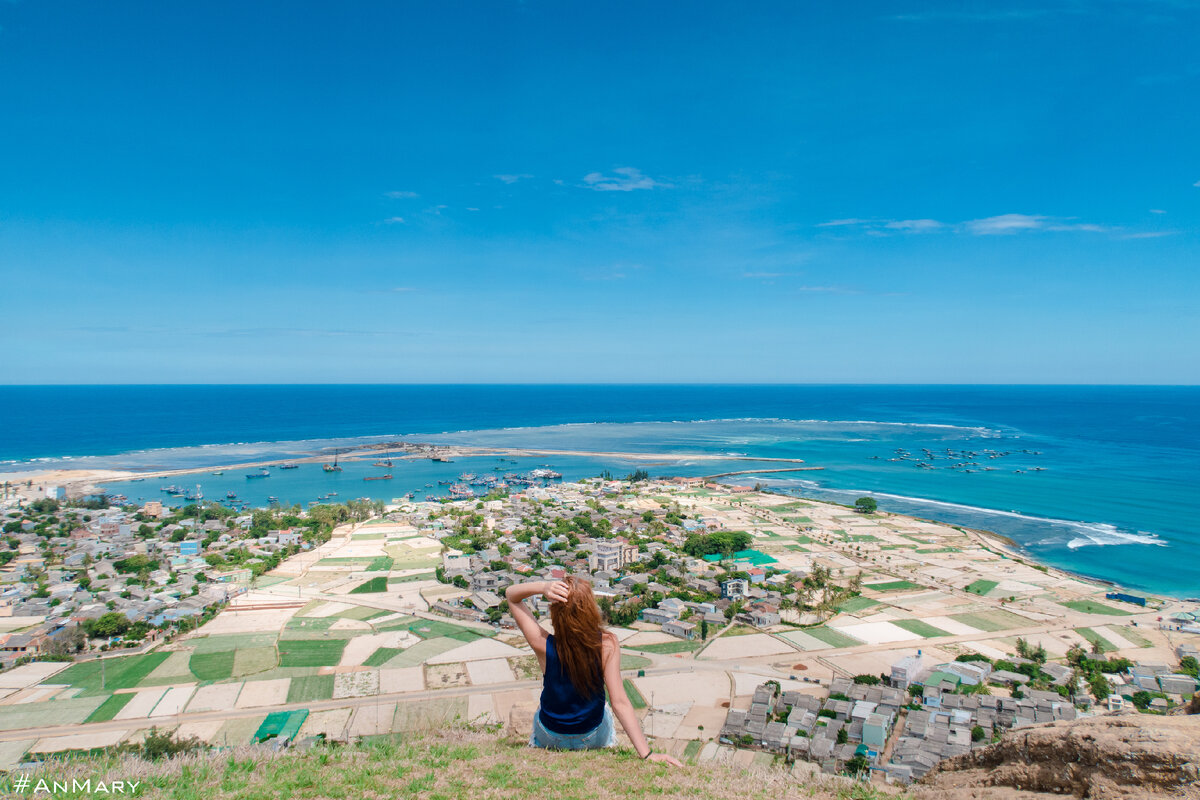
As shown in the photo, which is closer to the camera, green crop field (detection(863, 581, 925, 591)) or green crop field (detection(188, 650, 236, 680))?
green crop field (detection(188, 650, 236, 680))

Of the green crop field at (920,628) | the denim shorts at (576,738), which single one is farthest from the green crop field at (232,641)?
the green crop field at (920,628)

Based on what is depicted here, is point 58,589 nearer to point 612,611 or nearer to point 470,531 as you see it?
point 470,531

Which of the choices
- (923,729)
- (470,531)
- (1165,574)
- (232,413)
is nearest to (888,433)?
Result: (1165,574)

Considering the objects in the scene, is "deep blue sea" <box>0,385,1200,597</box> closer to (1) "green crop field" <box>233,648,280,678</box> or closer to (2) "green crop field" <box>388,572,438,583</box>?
(2) "green crop field" <box>388,572,438,583</box>

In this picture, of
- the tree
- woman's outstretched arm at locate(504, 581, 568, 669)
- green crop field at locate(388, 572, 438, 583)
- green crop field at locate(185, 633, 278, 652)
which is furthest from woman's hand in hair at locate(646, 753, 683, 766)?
green crop field at locate(388, 572, 438, 583)

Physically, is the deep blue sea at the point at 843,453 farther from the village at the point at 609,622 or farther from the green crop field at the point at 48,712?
the green crop field at the point at 48,712

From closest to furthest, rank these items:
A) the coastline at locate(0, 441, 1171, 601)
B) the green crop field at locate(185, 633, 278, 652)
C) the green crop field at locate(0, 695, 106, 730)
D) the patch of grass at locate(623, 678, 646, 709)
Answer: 1. the green crop field at locate(0, 695, 106, 730)
2. the patch of grass at locate(623, 678, 646, 709)
3. the green crop field at locate(185, 633, 278, 652)
4. the coastline at locate(0, 441, 1171, 601)
